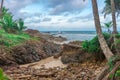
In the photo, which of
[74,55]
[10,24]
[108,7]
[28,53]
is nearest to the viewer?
[74,55]

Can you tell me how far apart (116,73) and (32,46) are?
686 inches

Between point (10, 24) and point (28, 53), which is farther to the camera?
point (10, 24)

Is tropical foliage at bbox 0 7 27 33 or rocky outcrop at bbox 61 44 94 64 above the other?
tropical foliage at bbox 0 7 27 33

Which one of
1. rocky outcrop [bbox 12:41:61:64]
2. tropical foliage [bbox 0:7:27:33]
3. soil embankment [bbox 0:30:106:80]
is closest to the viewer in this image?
soil embankment [bbox 0:30:106:80]

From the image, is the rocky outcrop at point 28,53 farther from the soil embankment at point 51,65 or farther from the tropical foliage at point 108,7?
the tropical foliage at point 108,7

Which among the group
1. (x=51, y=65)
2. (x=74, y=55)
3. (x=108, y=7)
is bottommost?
A: (x=51, y=65)

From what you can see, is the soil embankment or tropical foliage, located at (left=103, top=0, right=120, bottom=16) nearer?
the soil embankment

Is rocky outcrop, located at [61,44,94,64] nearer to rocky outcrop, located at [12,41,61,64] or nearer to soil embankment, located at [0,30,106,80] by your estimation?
soil embankment, located at [0,30,106,80]

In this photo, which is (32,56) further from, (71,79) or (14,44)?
(71,79)

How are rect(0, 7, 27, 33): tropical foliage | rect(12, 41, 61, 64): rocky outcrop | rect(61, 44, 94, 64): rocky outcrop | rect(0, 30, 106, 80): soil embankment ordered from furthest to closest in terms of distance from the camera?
rect(0, 7, 27, 33): tropical foliage → rect(12, 41, 61, 64): rocky outcrop → rect(61, 44, 94, 64): rocky outcrop → rect(0, 30, 106, 80): soil embankment

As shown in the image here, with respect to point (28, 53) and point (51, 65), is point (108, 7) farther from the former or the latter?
point (51, 65)

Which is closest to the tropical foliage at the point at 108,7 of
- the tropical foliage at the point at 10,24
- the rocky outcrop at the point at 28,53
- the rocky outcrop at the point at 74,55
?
the tropical foliage at the point at 10,24

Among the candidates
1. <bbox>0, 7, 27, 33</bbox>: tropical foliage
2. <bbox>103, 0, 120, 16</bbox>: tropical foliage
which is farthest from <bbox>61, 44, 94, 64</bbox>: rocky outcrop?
<bbox>103, 0, 120, 16</bbox>: tropical foliage

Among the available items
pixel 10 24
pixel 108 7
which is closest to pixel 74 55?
pixel 10 24
